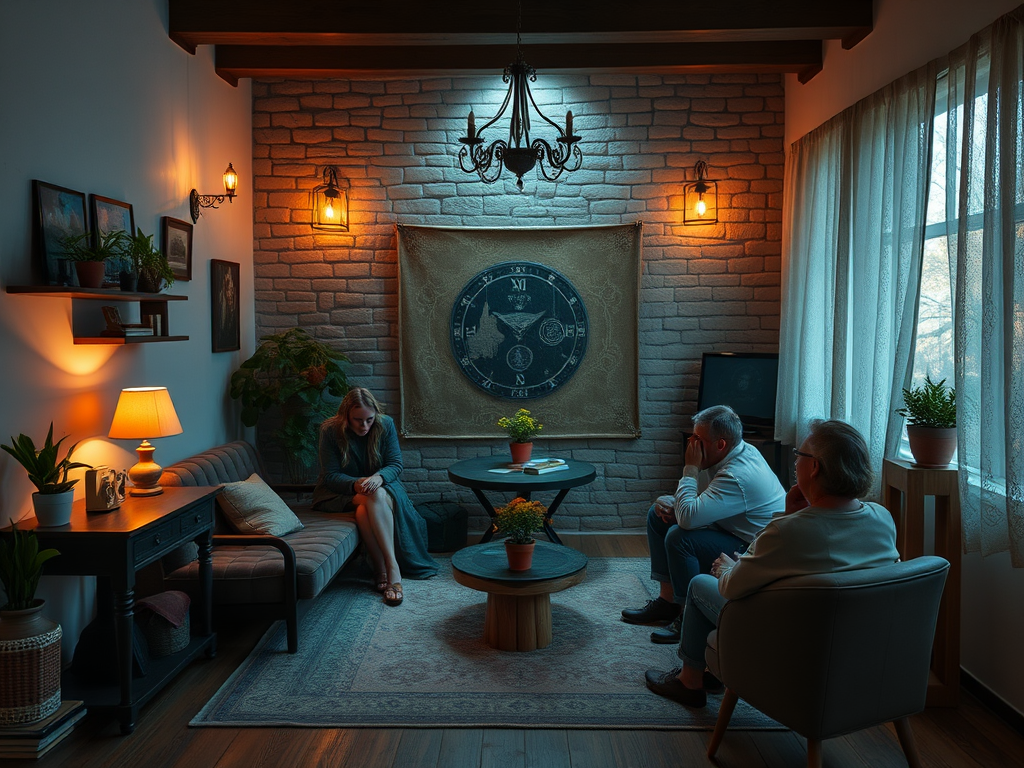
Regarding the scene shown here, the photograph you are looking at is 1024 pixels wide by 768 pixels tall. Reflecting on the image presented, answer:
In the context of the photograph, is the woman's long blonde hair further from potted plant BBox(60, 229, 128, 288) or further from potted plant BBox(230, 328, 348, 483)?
potted plant BBox(60, 229, 128, 288)

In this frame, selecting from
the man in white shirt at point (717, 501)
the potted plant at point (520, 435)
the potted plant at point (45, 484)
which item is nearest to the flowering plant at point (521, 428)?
the potted plant at point (520, 435)

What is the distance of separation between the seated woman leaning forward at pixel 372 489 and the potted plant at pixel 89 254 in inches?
61.8

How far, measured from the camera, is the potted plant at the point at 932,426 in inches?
126

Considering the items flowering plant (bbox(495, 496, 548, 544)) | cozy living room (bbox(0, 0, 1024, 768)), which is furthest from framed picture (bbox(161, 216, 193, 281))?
flowering plant (bbox(495, 496, 548, 544))

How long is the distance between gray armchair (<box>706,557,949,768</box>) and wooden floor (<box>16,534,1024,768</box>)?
39 cm

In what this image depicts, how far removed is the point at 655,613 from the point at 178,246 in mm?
3145

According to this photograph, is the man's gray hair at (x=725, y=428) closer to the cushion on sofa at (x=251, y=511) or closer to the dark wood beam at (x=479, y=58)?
the cushion on sofa at (x=251, y=511)

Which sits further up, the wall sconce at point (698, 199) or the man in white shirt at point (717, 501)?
the wall sconce at point (698, 199)

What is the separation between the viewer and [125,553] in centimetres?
289

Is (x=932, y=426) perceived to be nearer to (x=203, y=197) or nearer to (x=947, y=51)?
(x=947, y=51)

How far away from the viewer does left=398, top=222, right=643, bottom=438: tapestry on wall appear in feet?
18.8

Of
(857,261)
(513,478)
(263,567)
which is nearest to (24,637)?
(263,567)

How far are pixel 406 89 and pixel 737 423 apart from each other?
11.3ft

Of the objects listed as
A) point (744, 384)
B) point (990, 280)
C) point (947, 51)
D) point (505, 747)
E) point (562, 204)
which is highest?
point (947, 51)
